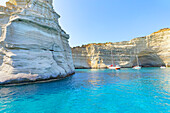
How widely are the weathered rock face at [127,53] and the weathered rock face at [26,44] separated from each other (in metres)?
41.4

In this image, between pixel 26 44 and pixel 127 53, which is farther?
pixel 127 53

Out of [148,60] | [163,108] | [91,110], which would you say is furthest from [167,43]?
[91,110]

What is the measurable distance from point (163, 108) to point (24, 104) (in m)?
9.36

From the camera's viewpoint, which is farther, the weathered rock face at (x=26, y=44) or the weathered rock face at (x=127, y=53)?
the weathered rock face at (x=127, y=53)

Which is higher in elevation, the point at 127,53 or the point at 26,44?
the point at 127,53

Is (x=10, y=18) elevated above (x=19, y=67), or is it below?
above

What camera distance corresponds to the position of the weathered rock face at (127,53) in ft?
170

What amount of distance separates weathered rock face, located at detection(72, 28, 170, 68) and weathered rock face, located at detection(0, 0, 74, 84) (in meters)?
41.4

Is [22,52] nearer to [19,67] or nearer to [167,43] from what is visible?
[19,67]

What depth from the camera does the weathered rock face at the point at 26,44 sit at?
40.5 feet

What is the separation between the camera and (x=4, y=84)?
37.6 feet

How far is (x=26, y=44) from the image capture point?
554 inches

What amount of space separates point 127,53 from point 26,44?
5770 cm

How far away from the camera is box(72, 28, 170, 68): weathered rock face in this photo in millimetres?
51750
